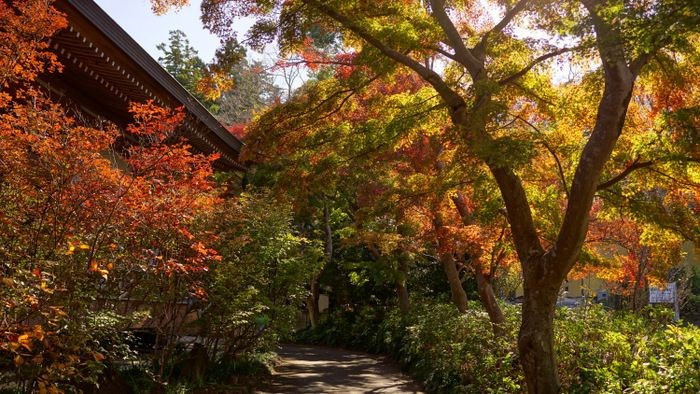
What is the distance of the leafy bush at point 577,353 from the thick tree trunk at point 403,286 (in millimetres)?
3499

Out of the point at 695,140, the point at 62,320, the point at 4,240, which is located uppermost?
the point at 695,140

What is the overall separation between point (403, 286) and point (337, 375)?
18.6 feet

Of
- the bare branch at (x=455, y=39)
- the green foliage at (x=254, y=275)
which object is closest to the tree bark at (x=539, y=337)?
the bare branch at (x=455, y=39)

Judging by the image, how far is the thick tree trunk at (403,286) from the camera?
60.3 ft

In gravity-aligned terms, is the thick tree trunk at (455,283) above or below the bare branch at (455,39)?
below

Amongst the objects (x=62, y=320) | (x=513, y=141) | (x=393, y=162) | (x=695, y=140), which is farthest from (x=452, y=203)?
(x=62, y=320)

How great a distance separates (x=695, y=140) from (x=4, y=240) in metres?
6.26

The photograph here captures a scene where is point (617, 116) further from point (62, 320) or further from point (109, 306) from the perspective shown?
point (109, 306)

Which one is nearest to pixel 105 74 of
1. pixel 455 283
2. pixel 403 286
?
pixel 455 283

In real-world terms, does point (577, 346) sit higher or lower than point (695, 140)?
lower

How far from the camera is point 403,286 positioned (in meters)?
19.0

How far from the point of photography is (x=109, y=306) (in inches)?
283

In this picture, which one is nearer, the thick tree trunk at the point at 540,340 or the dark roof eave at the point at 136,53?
the thick tree trunk at the point at 540,340

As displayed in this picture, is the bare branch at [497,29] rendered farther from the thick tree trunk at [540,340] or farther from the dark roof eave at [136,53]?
the dark roof eave at [136,53]
